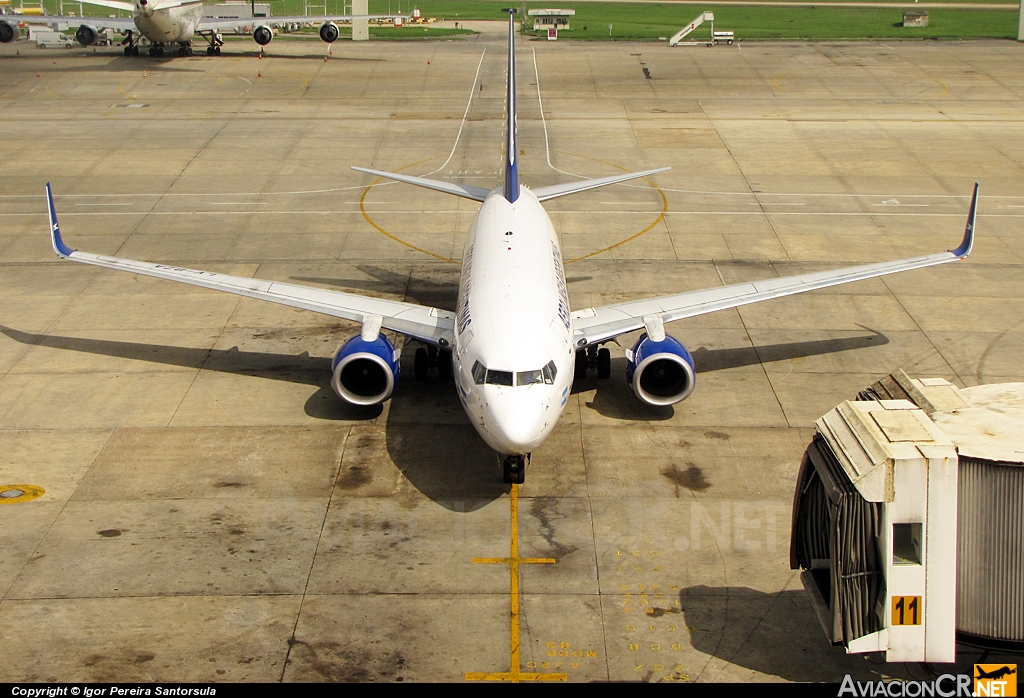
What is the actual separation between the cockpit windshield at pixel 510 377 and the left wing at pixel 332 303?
4.59 m

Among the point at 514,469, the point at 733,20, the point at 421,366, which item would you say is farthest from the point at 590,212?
the point at 733,20

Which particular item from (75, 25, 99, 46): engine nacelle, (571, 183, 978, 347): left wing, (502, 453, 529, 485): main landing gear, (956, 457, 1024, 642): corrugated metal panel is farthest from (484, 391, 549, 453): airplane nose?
(75, 25, 99, 46): engine nacelle

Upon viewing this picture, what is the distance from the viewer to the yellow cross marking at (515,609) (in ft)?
55.8

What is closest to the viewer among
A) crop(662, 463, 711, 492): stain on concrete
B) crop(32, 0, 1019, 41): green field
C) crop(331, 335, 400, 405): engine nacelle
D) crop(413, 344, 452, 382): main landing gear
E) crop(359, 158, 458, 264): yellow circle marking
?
crop(662, 463, 711, 492): stain on concrete

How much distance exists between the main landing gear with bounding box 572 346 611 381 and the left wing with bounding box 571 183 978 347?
42.7 inches

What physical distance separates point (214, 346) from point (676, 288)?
51.0 ft

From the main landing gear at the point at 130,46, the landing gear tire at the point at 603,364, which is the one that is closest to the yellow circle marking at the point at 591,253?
the landing gear tire at the point at 603,364

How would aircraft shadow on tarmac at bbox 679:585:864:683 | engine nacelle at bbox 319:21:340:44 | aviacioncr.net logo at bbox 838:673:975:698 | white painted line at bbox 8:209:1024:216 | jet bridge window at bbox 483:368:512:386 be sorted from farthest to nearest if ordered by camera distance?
engine nacelle at bbox 319:21:340:44, white painted line at bbox 8:209:1024:216, jet bridge window at bbox 483:368:512:386, aircraft shadow on tarmac at bbox 679:585:864:683, aviacioncr.net logo at bbox 838:673:975:698

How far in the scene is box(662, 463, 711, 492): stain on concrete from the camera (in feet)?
76.1

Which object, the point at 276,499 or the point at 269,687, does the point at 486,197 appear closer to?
the point at 276,499

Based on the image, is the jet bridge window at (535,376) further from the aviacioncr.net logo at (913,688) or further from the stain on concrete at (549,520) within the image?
the aviacioncr.net logo at (913,688)

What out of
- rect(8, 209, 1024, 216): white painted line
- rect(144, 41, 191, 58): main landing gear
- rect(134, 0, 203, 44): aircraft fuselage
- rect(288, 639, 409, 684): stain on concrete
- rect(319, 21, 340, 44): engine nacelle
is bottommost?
rect(288, 639, 409, 684): stain on concrete

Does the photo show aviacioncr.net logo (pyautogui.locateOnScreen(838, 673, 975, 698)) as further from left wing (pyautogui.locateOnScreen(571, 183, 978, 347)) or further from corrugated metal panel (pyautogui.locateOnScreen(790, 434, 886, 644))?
left wing (pyautogui.locateOnScreen(571, 183, 978, 347))

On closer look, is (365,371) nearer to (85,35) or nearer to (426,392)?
(426,392)
